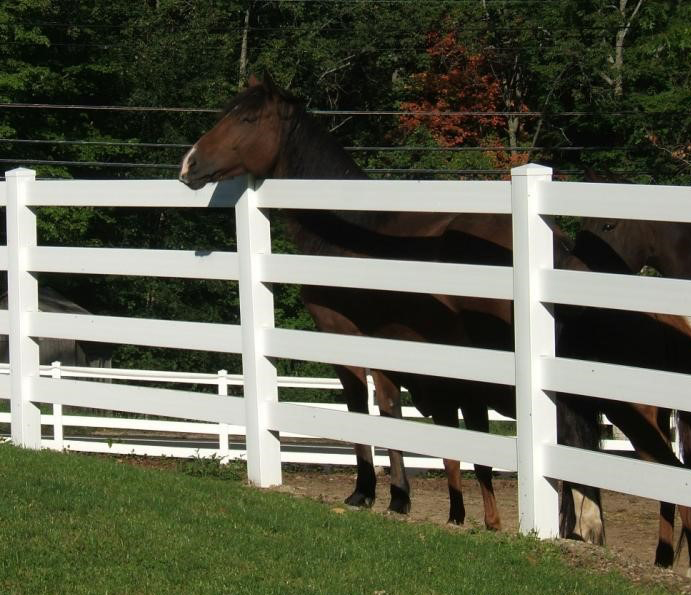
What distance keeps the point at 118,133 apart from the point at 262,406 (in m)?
26.9

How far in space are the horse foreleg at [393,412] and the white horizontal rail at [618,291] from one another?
1.82 metres

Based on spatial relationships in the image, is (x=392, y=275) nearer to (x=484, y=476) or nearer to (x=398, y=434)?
(x=398, y=434)

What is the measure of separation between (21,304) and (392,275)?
2.96m

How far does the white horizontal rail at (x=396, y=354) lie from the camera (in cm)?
543

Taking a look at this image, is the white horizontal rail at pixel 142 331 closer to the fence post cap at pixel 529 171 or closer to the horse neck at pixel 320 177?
the horse neck at pixel 320 177

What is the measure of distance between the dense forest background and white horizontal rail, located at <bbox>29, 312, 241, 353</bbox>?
19.6m

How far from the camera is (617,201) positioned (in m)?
4.91

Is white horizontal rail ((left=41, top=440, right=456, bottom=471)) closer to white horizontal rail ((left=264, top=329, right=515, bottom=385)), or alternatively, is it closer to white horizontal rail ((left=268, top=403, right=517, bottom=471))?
white horizontal rail ((left=268, top=403, right=517, bottom=471))

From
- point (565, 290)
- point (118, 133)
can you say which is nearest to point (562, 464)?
point (565, 290)

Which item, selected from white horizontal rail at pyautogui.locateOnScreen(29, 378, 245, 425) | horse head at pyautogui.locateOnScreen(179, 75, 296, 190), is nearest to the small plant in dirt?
white horizontal rail at pyautogui.locateOnScreen(29, 378, 245, 425)

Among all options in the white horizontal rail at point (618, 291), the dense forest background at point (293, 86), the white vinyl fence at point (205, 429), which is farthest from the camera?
the dense forest background at point (293, 86)

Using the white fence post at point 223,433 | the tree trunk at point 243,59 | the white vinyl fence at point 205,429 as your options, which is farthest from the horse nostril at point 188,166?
the tree trunk at point 243,59

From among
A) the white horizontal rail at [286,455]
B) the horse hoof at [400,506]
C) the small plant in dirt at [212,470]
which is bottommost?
the white horizontal rail at [286,455]

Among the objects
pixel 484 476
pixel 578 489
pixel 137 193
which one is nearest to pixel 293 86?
pixel 137 193
